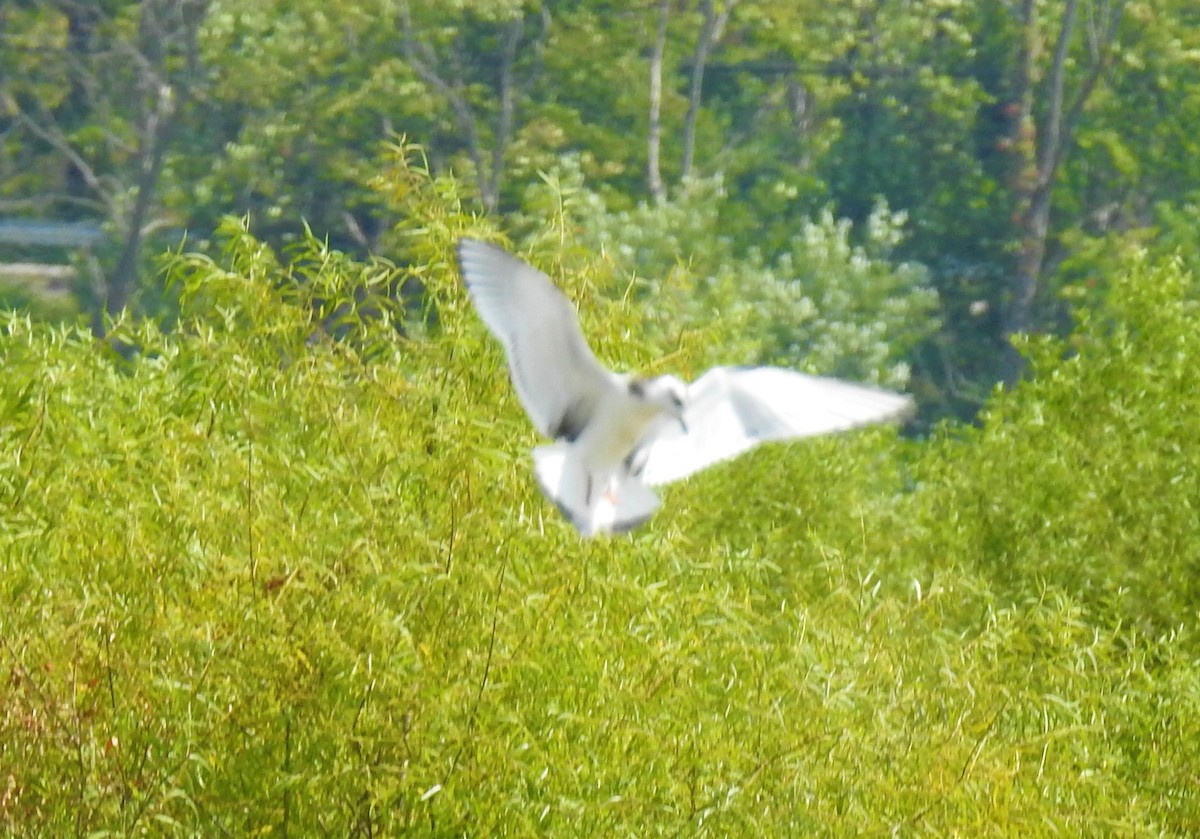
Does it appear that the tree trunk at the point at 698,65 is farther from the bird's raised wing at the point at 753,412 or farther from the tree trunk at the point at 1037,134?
the bird's raised wing at the point at 753,412

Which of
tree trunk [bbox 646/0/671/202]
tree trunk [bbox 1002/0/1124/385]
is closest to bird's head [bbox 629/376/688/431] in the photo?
tree trunk [bbox 646/0/671/202]

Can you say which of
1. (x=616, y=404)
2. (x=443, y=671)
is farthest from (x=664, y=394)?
(x=443, y=671)

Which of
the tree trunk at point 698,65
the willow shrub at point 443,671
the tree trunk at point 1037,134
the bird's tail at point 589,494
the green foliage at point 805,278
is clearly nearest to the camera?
the willow shrub at point 443,671

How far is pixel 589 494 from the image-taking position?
5.33m

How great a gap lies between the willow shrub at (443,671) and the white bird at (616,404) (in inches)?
5.7

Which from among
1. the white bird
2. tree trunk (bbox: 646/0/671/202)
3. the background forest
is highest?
the white bird

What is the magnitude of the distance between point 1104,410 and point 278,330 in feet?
16.9

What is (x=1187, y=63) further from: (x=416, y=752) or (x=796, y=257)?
(x=416, y=752)

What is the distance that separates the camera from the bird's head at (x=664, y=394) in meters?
5.28

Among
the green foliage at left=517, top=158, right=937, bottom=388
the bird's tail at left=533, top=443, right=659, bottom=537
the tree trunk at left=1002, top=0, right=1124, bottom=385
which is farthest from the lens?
the tree trunk at left=1002, top=0, right=1124, bottom=385

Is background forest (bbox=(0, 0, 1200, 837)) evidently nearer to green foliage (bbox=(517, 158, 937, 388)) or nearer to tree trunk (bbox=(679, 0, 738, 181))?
green foliage (bbox=(517, 158, 937, 388))

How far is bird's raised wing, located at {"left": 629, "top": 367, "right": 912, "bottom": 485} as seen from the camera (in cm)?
533

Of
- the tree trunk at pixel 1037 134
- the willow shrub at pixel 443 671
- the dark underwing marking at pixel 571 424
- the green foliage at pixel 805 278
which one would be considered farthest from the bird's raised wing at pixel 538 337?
the tree trunk at pixel 1037 134

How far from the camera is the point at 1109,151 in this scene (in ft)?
101
